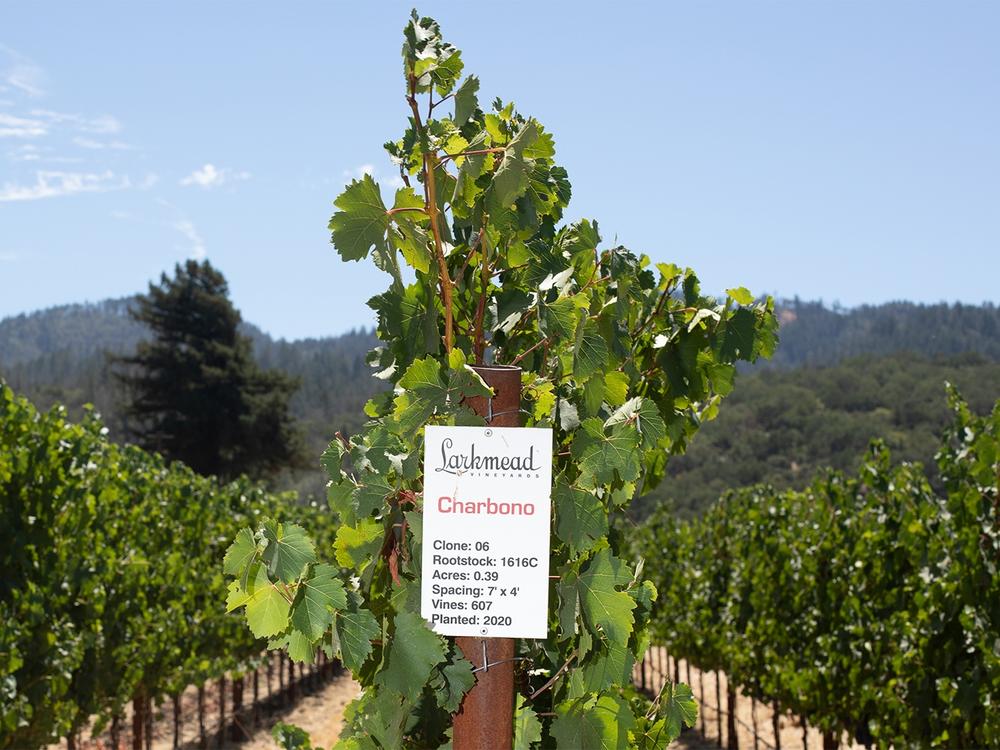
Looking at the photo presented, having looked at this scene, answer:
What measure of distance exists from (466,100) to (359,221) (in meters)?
0.43

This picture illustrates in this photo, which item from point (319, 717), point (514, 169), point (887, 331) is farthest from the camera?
point (887, 331)

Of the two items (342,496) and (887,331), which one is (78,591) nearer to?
(342,496)

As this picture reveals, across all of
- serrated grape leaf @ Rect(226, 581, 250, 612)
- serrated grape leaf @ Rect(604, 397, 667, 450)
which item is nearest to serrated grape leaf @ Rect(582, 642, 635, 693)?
serrated grape leaf @ Rect(604, 397, 667, 450)

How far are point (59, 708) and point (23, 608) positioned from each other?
1.21m

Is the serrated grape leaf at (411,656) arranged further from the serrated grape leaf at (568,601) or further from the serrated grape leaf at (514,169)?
the serrated grape leaf at (514,169)

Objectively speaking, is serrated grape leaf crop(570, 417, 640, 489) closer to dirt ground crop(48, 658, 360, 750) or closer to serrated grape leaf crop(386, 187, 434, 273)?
serrated grape leaf crop(386, 187, 434, 273)

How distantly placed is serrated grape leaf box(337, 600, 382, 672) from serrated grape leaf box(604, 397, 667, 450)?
27.0 inches

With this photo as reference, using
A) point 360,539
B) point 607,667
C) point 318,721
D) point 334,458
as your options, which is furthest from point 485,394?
point 318,721

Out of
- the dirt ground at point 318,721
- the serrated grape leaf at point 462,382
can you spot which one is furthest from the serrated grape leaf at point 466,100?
the dirt ground at point 318,721

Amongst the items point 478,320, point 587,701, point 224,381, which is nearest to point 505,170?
point 478,320

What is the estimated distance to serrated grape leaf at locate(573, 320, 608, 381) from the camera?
85.7 inches

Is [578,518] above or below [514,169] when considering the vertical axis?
below

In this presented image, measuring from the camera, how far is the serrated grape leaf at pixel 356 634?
6.53 ft

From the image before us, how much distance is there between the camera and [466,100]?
2.31 meters
